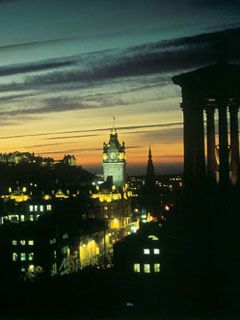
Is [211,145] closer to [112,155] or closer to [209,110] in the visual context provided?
[209,110]

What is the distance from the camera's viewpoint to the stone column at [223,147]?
34031mm

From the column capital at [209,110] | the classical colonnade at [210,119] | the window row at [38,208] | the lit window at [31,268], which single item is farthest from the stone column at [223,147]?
the window row at [38,208]

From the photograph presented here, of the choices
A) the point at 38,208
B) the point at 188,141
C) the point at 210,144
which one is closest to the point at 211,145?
the point at 210,144

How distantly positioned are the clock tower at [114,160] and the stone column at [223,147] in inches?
4246

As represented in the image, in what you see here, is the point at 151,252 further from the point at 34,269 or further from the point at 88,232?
the point at 88,232

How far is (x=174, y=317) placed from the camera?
23406 mm

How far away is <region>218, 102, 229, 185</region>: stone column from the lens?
34031 mm

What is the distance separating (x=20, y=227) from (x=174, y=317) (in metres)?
50.1

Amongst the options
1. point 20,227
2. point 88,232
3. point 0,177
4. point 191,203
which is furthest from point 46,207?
point 191,203

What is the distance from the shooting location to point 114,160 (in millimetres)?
146500

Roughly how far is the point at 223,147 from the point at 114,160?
112 m

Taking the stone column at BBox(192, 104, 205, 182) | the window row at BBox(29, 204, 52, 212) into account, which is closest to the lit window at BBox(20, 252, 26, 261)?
the window row at BBox(29, 204, 52, 212)

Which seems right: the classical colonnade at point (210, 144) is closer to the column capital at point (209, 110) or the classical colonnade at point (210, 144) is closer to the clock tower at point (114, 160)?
the column capital at point (209, 110)

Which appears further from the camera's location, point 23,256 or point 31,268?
point 23,256
